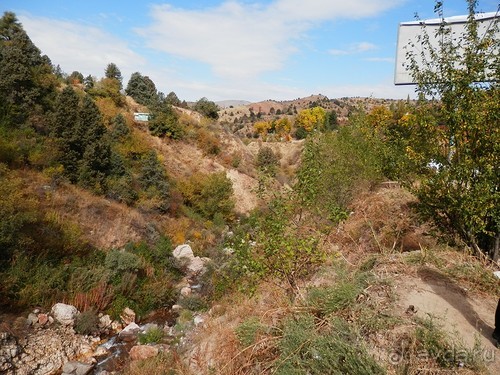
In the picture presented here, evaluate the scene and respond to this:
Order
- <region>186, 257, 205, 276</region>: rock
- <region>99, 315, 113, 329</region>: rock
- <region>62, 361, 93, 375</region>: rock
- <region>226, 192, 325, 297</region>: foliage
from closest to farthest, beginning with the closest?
<region>226, 192, 325, 297</region>: foliage → <region>62, 361, 93, 375</region>: rock → <region>99, 315, 113, 329</region>: rock → <region>186, 257, 205, 276</region>: rock

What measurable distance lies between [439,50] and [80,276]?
13343 millimetres

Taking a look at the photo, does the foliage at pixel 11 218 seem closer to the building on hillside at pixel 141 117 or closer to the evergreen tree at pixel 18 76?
the evergreen tree at pixel 18 76

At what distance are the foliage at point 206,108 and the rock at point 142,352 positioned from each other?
33687 millimetres

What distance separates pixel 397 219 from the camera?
10.1 metres

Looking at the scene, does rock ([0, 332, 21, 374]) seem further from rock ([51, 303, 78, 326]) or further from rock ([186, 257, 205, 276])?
rock ([186, 257, 205, 276])

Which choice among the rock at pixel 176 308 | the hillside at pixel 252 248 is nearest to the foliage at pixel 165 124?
the hillside at pixel 252 248

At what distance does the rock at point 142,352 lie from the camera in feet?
32.6

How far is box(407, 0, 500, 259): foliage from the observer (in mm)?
5891

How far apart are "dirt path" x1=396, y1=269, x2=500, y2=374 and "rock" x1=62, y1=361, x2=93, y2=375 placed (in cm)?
905

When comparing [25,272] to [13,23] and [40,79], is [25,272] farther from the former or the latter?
[13,23]

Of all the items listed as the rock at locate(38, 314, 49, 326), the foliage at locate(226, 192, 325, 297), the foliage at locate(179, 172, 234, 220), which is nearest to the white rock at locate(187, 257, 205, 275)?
the foliage at locate(179, 172, 234, 220)

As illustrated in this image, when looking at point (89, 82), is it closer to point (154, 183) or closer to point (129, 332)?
point (154, 183)

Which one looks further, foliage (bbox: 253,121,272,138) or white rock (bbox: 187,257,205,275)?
foliage (bbox: 253,121,272,138)

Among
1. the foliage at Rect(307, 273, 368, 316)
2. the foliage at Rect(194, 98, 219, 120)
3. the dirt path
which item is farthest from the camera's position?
the foliage at Rect(194, 98, 219, 120)
